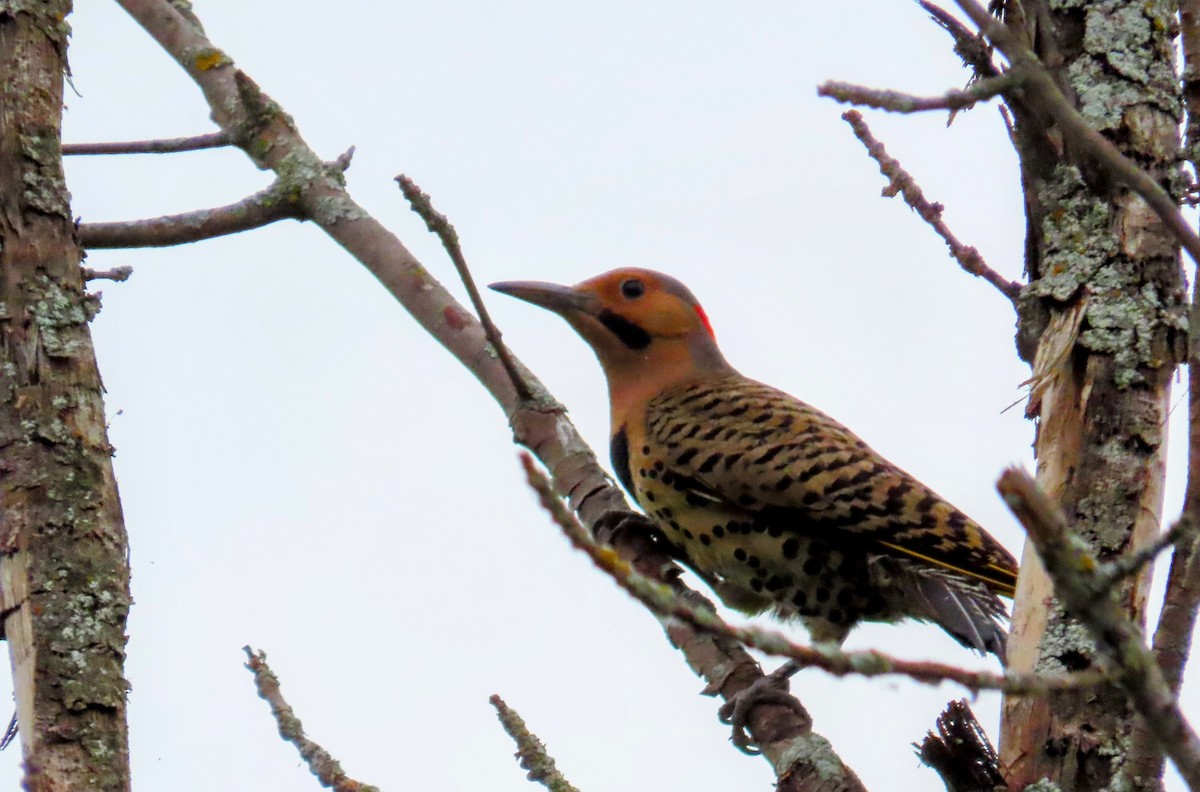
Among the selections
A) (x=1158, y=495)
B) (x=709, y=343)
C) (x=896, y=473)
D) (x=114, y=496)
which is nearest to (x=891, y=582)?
(x=896, y=473)

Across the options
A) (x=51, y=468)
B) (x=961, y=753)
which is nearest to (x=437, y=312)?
(x=51, y=468)

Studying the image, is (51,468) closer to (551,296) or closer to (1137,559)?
(1137,559)

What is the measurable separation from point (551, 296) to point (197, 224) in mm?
1598

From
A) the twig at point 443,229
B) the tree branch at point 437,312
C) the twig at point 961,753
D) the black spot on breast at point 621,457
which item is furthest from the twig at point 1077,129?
the black spot on breast at point 621,457

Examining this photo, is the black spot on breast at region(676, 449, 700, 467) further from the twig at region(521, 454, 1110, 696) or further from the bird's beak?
the twig at region(521, 454, 1110, 696)

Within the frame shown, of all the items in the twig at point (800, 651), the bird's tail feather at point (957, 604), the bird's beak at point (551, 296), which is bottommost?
the twig at point (800, 651)

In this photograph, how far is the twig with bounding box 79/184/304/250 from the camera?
14.5ft

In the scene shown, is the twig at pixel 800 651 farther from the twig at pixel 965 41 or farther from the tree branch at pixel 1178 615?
the twig at pixel 965 41

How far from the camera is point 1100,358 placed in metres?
3.27

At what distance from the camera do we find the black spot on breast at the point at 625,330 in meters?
5.87

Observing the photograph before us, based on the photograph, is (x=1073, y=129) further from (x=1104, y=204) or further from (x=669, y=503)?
(x=669, y=503)

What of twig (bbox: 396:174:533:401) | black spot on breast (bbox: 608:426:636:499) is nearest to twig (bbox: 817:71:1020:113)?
twig (bbox: 396:174:533:401)

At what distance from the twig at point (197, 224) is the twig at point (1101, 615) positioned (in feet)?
11.7

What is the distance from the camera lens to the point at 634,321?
5895 mm
